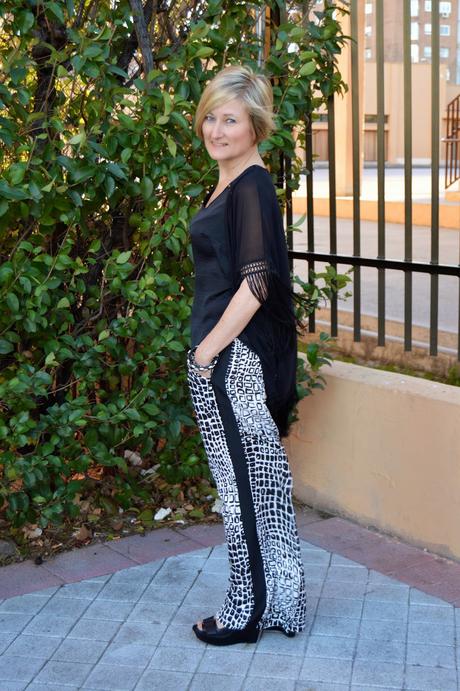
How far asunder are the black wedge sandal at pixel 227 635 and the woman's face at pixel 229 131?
161 cm

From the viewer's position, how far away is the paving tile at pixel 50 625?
139 inches

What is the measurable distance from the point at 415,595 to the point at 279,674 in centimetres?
78

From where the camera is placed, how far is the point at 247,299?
308 centimetres

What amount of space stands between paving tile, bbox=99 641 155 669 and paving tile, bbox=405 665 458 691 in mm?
872

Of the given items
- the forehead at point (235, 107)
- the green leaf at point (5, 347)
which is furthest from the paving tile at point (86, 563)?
the forehead at point (235, 107)

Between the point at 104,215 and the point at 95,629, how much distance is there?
1769mm

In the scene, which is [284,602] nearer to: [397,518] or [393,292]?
[397,518]

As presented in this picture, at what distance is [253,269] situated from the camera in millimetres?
3059

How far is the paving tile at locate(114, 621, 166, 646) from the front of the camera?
345cm

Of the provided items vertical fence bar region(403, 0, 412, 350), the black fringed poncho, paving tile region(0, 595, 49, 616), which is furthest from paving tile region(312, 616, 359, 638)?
vertical fence bar region(403, 0, 412, 350)

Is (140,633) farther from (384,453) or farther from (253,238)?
(253,238)

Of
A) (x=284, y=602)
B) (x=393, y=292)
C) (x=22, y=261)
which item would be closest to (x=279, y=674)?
(x=284, y=602)

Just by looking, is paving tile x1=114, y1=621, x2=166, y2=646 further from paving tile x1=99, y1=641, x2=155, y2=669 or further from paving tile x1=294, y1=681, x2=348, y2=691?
paving tile x1=294, y1=681, x2=348, y2=691

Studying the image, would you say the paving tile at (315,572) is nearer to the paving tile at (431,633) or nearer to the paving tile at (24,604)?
the paving tile at (431,633)
